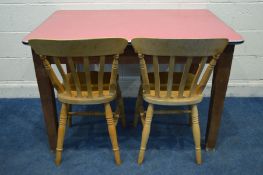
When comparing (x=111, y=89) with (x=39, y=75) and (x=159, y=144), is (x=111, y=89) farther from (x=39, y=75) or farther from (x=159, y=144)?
(x=159, y=144)

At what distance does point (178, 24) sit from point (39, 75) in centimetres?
86

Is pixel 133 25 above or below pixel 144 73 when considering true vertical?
above

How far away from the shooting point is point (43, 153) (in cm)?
173

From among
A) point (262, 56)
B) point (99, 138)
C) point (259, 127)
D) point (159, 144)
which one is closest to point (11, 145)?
point (99, 138)

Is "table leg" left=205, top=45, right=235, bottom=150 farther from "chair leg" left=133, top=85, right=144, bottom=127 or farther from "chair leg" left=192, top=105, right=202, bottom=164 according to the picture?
"chair leg" left=133, top=85, right=144, bottom=127

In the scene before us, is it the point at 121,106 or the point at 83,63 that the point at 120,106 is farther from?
the point at 83,63

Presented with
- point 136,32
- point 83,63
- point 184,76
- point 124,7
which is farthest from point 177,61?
point 124,7

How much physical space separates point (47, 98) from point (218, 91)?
3.13 ft

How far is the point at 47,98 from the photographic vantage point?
1566 mm

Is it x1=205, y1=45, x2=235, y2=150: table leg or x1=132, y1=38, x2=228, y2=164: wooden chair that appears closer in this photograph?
x1=132, y1=38, x2=228, y2=164: wooden chair

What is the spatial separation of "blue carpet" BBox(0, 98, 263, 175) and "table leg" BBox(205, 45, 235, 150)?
0.12 m

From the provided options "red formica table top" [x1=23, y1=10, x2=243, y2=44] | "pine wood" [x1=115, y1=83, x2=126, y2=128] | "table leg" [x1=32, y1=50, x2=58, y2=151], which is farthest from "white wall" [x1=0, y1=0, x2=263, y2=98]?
"table leg" [x1=32, y1=50, x2=58, y2=151]

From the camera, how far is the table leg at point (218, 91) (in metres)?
1.45

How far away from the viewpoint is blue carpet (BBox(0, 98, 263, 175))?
160 cm
